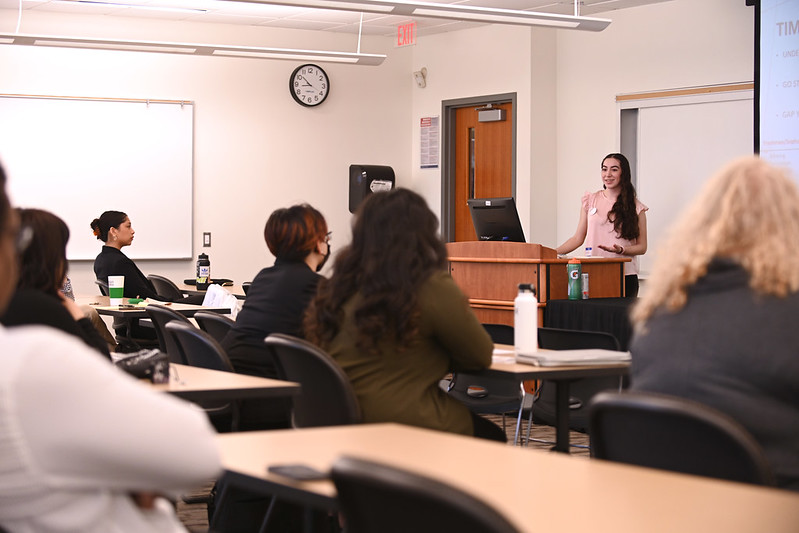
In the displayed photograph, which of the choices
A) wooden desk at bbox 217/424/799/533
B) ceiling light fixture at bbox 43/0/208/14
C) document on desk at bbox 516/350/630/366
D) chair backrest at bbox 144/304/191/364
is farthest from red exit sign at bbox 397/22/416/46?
wooden desk at bbox 217/424/799/533

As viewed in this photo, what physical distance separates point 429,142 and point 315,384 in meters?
7.02

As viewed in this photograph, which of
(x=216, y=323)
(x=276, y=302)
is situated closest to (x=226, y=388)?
(x=276, y=302)

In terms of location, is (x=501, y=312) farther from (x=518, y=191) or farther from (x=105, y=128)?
(x=105, y=128)

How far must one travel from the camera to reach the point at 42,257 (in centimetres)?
267

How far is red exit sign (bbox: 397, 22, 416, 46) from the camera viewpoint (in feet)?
29.1

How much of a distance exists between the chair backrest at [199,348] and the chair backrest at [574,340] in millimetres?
1235

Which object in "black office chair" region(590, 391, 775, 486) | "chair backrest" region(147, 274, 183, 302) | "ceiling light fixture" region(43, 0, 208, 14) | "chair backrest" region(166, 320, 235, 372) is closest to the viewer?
"black office chair" region(590, 391, 775, 486)

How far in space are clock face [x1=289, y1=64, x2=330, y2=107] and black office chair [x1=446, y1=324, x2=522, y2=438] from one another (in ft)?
17.8

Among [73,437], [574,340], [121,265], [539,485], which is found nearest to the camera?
[73,437]

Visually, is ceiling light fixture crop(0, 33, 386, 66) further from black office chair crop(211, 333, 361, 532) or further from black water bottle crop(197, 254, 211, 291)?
black office chair crop(211, 333, 361, 532)

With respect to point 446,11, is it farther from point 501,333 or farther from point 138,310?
point 501,333

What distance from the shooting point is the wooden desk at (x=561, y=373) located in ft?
9.40

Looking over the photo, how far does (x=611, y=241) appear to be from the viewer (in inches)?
273

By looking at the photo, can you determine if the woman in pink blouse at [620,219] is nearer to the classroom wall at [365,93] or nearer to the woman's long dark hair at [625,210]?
the woman's long dark hair at [625,210]
